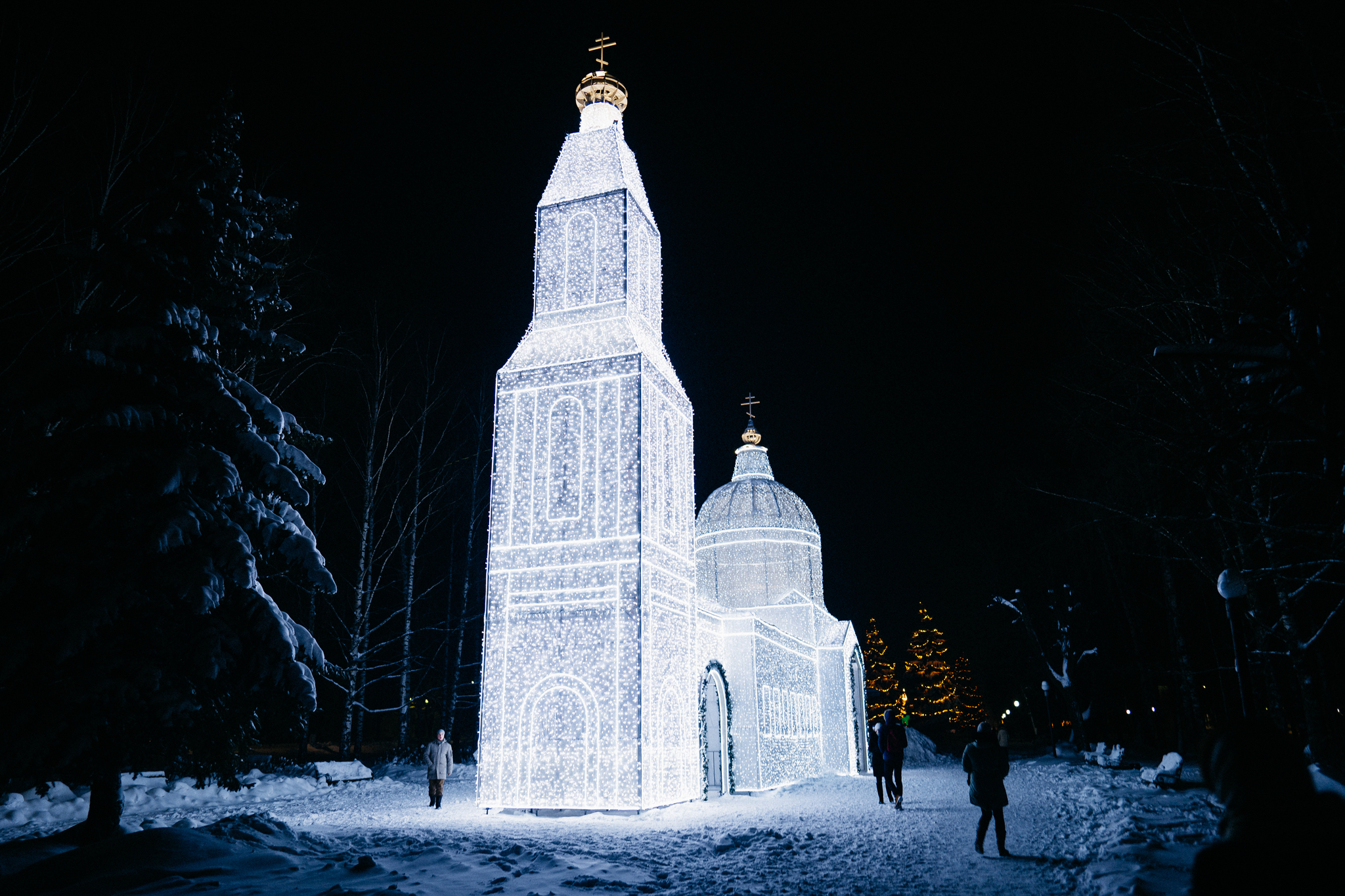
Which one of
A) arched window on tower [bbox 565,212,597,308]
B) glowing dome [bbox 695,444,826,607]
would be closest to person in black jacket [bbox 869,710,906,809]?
arched window on tower [bbox 565,212,597,308]

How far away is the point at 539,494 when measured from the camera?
15.9 m

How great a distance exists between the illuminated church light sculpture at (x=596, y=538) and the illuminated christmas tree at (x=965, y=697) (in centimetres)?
4104

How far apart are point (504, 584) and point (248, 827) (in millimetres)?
7134

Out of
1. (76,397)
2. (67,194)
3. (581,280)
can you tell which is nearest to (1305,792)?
(76,397)

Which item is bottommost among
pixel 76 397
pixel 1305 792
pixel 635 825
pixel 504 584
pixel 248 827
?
pixel 635 825

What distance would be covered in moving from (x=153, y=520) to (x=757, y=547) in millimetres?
24348

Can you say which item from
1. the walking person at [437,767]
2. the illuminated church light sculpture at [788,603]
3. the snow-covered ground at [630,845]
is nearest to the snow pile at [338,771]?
the snow-covered ground at [630,845]

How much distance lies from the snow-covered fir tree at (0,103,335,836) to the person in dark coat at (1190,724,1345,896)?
937 centimetres

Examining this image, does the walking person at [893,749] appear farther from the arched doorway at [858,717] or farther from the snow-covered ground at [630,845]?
the arched doorway at [858,717]

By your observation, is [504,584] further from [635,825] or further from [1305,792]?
[1305,792]

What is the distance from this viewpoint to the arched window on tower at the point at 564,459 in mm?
15719

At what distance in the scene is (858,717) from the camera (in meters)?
31.1

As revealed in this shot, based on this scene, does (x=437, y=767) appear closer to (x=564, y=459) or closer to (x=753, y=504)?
(x=564, y=459)

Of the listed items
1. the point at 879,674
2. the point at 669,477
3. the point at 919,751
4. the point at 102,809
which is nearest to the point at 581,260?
the point at 669,477
